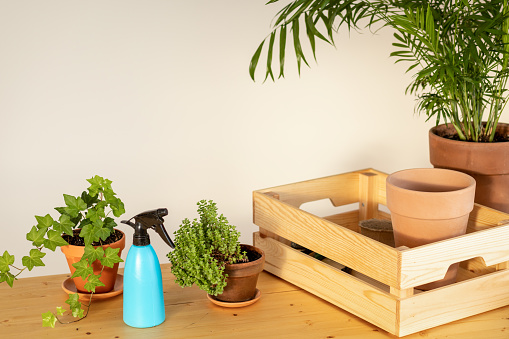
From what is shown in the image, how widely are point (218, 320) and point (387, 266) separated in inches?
13.6

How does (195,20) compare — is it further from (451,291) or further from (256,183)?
(451,291)

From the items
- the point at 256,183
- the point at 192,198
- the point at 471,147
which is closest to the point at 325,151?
the point at 256,183

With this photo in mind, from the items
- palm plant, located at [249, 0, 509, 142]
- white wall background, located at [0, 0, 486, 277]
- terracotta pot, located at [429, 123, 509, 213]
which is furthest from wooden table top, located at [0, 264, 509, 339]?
white wall background, located at [0, 0, 486, 277]

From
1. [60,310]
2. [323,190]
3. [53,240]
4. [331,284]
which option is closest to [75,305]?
[60,310]

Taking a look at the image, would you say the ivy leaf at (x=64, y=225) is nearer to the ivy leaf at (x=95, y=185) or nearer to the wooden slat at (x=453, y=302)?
the ivy leaf at (x=95, y=185)

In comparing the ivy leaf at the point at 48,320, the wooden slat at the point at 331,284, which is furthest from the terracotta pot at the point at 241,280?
the ivy leaf at the point at 48,320

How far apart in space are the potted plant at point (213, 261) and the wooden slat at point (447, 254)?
0.29 metres

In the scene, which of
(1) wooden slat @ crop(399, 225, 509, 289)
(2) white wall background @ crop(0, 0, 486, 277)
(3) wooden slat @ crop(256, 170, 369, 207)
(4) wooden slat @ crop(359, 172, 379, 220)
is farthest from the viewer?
(2) white wall background @ crop(0, 0, 486, 277)

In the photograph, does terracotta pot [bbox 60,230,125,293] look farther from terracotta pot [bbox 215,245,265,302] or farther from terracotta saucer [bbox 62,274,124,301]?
terracotta pot [bbox 215,245,265,302]

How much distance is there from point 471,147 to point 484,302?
39cm

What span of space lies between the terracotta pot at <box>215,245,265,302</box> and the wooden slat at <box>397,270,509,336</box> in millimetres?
294

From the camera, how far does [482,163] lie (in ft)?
5.31

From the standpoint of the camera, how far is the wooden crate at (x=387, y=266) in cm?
128

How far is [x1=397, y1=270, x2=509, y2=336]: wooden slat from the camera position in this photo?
1.29m
